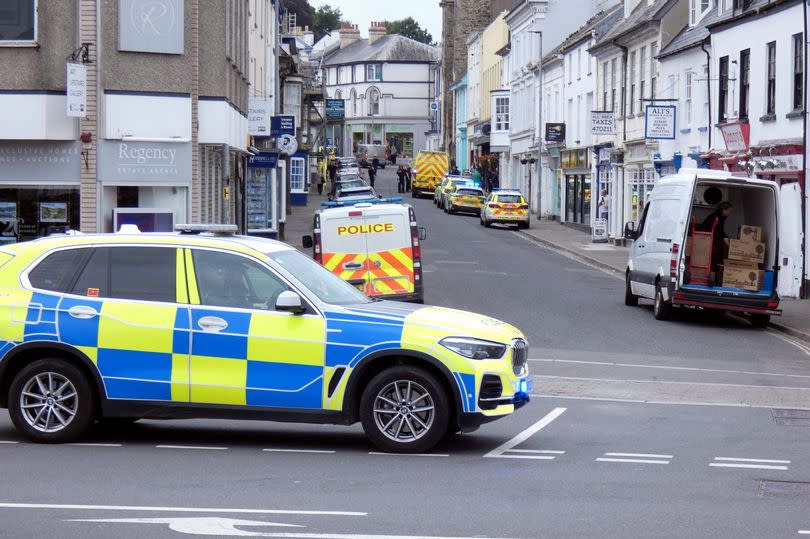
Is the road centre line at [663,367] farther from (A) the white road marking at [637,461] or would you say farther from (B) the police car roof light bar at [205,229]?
(B) the police car roof light bar at [205,229]

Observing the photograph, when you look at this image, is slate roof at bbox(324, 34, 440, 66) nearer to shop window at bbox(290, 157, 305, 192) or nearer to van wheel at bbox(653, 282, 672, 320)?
shop window at bbox(290, 157, 305, 192)

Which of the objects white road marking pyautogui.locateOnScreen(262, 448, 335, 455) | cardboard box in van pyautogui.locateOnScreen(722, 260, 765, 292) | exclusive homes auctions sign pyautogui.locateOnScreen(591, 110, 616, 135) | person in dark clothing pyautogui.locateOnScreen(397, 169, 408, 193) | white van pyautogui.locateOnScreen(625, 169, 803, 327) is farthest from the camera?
person in dark clothing pyautogui.locateOnScreen(397, 169, 408, 193)

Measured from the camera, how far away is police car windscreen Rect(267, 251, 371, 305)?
11.1 metres

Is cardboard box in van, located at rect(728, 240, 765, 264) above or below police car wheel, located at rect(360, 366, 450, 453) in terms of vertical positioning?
above

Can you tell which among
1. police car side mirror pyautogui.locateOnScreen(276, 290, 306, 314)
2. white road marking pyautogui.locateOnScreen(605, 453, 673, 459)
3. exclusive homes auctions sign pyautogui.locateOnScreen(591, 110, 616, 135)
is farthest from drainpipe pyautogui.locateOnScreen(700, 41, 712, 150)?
police car side mirror pyautogui.locateOnScreen(276, 290, 306, 314)

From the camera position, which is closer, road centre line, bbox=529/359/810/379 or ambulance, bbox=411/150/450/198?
road centre line, bbox=529/359/810/379

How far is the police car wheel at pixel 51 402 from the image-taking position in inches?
432

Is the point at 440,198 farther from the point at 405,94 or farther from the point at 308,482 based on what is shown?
the point at 405,94

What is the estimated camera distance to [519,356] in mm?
11086

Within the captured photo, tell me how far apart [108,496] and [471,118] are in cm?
9960

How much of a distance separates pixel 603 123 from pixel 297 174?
90.8 feet

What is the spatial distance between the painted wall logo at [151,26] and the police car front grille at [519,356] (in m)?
16.8

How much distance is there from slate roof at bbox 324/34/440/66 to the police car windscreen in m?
145

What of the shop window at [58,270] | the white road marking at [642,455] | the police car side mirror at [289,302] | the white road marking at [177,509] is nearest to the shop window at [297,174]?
the shop window at [58,270]
